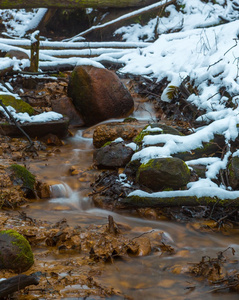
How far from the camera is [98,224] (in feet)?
13.4

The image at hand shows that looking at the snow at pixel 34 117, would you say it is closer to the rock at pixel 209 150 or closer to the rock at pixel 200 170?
the rock at pixel 209 150

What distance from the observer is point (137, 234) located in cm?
395

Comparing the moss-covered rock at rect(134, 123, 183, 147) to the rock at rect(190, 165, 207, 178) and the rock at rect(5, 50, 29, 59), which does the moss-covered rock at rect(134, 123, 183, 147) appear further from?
the rock at rect(5, 50, 29, 59)

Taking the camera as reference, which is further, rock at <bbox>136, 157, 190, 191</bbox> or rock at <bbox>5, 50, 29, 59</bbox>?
rock at <bbox>5, 50, 29, 59</bbox>

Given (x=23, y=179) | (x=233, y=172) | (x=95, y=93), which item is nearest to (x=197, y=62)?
(x=95, y=93)

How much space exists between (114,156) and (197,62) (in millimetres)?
4171

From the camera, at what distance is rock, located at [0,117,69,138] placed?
6.59m

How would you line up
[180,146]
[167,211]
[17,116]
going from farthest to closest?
1. [17,116]
2. [180,146]
3. [167,211]

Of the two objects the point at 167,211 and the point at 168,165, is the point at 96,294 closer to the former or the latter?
the point at 167,211

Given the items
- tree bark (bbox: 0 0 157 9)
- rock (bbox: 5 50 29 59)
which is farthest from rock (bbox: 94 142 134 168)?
tree bark (bbox: 0 0 157 9)

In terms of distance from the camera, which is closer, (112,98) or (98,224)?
(98,224)

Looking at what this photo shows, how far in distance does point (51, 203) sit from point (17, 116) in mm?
2607

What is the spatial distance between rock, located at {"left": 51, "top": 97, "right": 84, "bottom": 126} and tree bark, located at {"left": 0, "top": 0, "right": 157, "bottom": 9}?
505 centimetres

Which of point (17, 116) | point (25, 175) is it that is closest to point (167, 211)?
point (25, 175)
